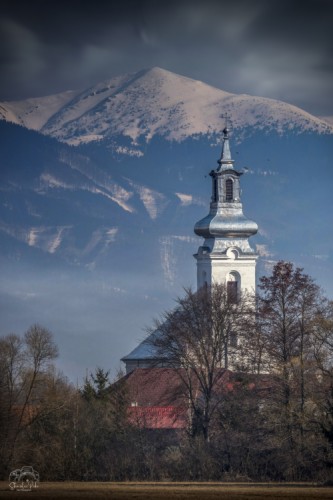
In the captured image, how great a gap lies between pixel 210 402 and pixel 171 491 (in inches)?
657

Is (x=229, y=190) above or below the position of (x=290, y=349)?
above

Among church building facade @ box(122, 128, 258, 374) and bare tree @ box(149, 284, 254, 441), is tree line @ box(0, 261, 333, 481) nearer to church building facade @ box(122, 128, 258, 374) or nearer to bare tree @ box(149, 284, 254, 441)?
bare tree @ box(149, 284, 254, 441)

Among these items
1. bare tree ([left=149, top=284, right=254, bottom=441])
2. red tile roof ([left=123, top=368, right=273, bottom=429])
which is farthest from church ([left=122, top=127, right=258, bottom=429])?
bare tree ([left=149, top=284, right=254, bottom=441])

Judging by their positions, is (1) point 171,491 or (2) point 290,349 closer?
(1) point 171,491

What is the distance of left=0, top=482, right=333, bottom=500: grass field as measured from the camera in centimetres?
4750

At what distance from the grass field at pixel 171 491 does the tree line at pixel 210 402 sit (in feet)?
12.9

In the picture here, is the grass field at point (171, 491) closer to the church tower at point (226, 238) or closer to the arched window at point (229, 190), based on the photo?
the church tower at point (226, 238)

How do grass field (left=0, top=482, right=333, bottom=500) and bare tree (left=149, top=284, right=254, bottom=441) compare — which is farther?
bare tree (left=149, top=284, right=254, bottom=441)

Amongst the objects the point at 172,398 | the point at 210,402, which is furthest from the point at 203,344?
the point at 210,402

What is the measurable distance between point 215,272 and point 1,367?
33111mm

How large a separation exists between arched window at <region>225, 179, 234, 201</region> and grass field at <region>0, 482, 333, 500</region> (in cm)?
4522

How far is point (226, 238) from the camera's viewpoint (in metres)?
99.6

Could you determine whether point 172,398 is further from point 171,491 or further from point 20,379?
point 171,491

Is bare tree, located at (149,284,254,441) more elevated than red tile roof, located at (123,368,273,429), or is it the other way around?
bare tree, located at (149,284,254,441)
